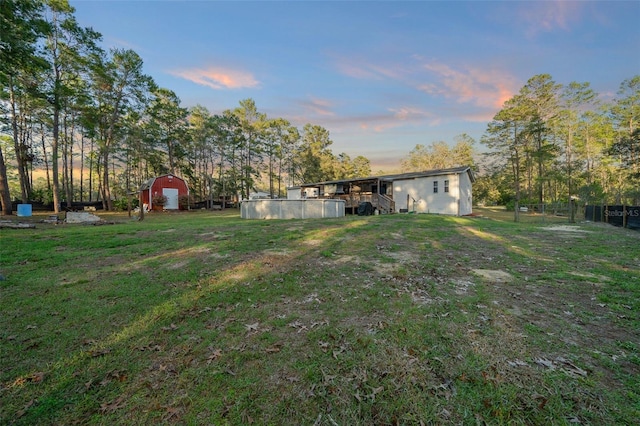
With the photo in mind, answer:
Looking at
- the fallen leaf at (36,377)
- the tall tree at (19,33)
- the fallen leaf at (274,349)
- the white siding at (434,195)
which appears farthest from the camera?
the white siding at (434,195)

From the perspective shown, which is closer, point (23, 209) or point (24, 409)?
point (24, 409)

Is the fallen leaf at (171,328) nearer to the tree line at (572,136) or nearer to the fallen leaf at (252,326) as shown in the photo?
Answer: the fallen leaf at (252,326)

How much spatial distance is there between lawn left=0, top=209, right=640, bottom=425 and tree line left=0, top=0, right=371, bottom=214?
679 inches

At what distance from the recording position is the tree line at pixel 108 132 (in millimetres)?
15938

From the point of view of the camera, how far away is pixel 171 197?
29.1 metres

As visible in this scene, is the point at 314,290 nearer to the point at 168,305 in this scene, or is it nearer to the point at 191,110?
the point at 168,305

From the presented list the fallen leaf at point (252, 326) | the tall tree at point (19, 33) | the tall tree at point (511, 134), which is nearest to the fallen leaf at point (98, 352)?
the fallen leaf at point (252, 326)

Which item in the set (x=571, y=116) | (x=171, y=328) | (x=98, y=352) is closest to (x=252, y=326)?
(x=171, y=328)

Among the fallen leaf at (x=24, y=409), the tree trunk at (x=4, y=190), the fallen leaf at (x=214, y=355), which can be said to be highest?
the tree trunk at (x=4, y=190)

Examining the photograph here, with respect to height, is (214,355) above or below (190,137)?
below

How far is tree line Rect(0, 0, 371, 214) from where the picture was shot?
15938 millimetres

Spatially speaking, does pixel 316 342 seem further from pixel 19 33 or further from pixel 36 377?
pixel 19 33

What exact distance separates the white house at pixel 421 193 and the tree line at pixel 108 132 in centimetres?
1886

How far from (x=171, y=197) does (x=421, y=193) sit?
26.7 meters
